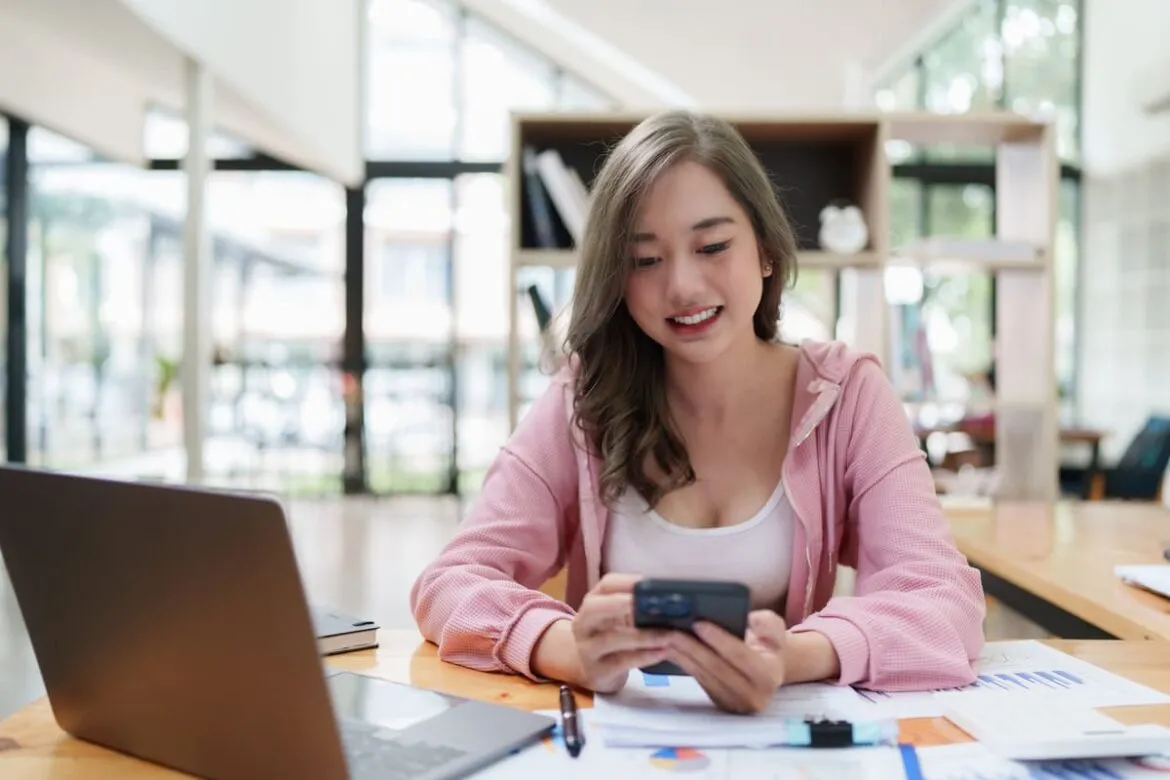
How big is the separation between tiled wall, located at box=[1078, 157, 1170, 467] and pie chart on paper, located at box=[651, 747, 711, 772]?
6.64 metres

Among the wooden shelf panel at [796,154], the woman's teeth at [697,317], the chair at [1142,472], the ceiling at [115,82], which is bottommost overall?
the chair at [1142,472]

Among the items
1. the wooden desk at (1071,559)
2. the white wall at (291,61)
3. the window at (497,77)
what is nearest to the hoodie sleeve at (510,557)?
the wooden desk at (1071,559)

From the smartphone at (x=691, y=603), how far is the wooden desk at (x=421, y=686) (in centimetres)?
16

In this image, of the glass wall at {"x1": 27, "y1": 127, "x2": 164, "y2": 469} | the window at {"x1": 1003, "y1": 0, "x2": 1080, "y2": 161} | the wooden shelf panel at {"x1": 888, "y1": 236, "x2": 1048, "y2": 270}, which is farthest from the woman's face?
the window at {"x1": 1003, "y1": 0, "x2": 1080, "y2": 161}

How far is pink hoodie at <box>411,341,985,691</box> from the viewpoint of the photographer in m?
1.03

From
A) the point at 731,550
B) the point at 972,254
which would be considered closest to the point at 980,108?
the point at 972,254

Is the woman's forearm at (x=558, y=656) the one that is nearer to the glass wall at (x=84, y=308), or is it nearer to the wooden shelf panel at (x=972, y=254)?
the wooden shelf panel at (x=972, y=254)

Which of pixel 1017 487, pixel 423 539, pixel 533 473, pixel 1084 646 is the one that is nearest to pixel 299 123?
pixel 423 539

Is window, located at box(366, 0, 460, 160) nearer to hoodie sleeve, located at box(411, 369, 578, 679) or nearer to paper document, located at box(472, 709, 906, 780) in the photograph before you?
hoodie sleeve, located at box(411, 369, 578, 679)

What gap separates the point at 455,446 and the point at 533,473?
20.2 ft

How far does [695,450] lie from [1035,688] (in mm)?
557

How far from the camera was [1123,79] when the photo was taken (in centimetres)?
691

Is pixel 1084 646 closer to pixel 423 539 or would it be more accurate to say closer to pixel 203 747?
pixel 203 747

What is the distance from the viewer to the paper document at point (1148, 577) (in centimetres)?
135
